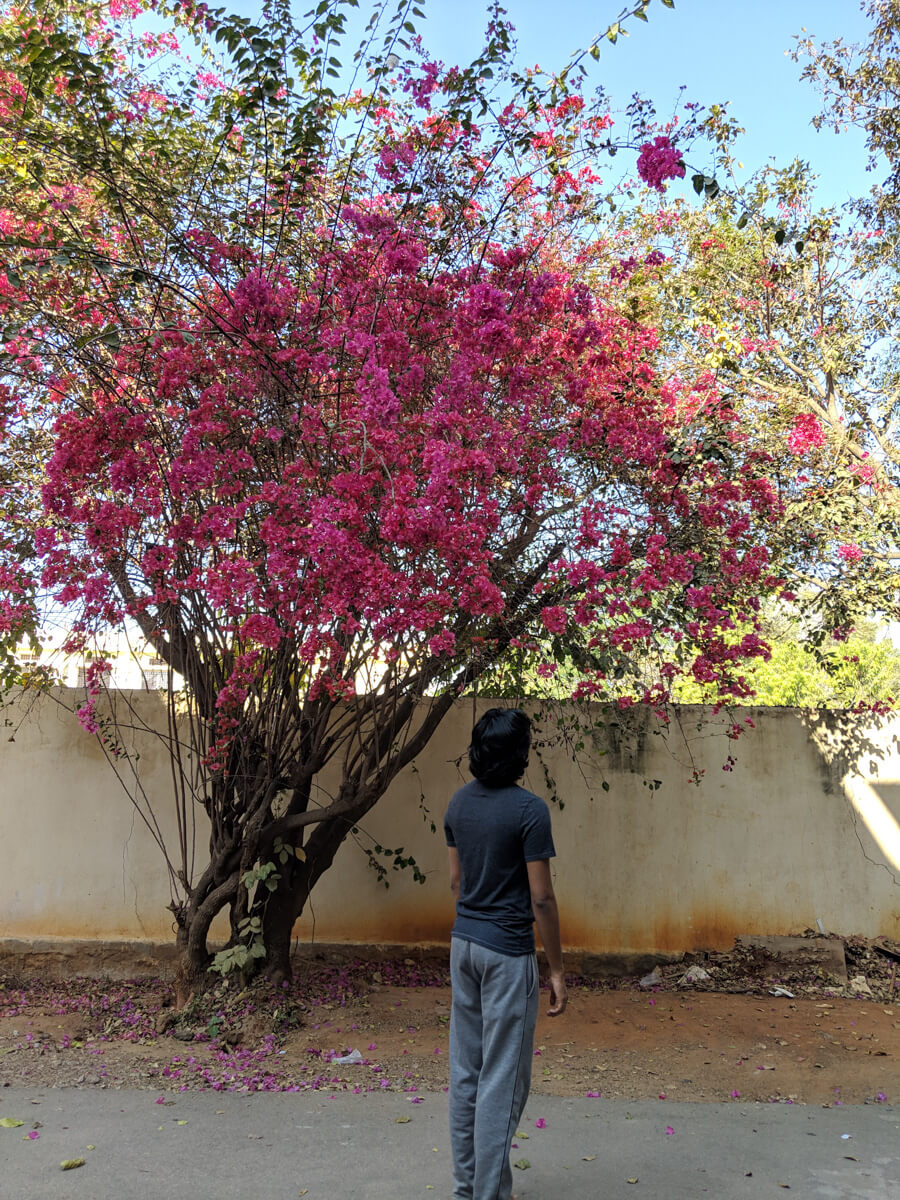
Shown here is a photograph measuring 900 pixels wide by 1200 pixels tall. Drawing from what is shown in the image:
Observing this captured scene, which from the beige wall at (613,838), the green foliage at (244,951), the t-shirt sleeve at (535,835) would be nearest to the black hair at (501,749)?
the t-shirt sleeve at (535,835)

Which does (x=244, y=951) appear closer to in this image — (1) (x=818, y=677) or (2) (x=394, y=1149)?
(2) (x=394, y=1149)

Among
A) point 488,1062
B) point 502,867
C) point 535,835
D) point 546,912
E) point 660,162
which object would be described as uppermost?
point 660,162

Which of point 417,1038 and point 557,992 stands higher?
point 557,992

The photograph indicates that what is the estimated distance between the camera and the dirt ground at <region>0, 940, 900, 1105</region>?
4.77 m

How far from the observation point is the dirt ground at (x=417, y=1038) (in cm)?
477

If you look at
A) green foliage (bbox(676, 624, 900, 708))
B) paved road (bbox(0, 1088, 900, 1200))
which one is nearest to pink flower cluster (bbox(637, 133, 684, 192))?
paved road (bbox(0, 1088, 900, 1200))

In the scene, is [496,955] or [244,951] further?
[244,951]

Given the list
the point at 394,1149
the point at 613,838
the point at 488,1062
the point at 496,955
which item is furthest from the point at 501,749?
the point at 613,838

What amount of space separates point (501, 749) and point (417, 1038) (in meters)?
3.17

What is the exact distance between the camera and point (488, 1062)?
299 cm

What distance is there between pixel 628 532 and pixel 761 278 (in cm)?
458

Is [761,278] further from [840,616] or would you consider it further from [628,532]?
[628,532]

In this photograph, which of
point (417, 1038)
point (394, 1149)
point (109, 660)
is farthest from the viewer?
point (109, 660)

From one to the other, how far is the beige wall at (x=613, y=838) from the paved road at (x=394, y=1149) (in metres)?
2.64
